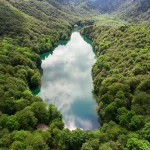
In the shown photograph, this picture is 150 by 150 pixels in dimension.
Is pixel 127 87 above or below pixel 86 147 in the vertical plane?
above

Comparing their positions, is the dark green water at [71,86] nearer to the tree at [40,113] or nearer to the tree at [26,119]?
the tree at [40,113]

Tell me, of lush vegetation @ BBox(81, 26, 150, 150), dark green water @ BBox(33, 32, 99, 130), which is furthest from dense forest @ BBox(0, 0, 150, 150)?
dark green water @ BBox(33, 32, 99, 130)

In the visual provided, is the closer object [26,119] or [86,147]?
[86,147]

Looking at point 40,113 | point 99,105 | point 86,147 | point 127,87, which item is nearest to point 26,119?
point 40,113

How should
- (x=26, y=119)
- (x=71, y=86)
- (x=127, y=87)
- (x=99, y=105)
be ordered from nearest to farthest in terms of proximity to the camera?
(x=26, y=119) → (x=127, y=87) → (x=99, y=105) → (x=71, y=86)

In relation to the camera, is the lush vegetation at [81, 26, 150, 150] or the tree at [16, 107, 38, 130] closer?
the lush vegetation at [81, 26, 150, 150]

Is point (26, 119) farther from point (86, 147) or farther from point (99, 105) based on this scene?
point (99, 105)

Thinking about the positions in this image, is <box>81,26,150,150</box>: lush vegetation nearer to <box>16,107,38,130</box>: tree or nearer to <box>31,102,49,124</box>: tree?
<box>31,102,49,124</box>: tree

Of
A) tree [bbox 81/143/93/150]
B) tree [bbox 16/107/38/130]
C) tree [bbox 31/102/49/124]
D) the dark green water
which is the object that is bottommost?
tree [bbox 81/143/93/150]
